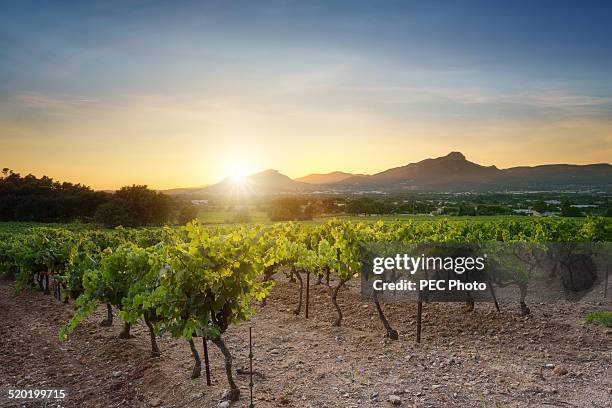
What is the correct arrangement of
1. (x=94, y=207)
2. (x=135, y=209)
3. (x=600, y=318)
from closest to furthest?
(x=600, y=318) < (x=135, y=209) < (x=94, y=207)

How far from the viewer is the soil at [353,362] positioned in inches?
356

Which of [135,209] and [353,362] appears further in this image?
[135,209]

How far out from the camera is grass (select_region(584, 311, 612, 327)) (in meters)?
12.9

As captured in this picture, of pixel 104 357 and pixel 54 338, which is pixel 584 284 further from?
pixel 54 338

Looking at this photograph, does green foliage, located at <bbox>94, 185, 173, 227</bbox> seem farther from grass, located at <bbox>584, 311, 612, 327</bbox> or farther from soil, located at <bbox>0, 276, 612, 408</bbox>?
grass, located at <bbox>584, 311, 612, 327</bbox>

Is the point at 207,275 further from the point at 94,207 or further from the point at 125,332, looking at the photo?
the point at 94,207

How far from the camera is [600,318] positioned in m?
13.2

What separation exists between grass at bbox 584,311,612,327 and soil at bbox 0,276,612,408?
0.92 ft

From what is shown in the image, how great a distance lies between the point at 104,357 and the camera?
39.1 ft

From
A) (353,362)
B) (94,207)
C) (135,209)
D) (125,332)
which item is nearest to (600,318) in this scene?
(353,362)

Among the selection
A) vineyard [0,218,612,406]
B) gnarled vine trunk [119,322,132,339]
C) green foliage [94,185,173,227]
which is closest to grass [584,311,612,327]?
vineyard [0,218,612,406]

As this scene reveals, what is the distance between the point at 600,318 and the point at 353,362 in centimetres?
787

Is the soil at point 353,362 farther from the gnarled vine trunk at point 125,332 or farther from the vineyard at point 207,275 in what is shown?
the vineyard at point 207,275

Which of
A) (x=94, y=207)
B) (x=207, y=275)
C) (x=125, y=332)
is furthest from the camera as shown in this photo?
(x=94, y=207)
